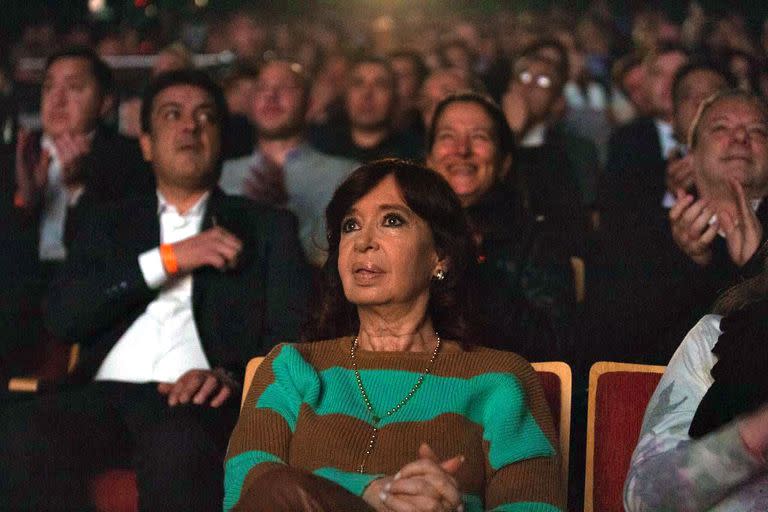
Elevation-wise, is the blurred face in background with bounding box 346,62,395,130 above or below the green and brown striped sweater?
above

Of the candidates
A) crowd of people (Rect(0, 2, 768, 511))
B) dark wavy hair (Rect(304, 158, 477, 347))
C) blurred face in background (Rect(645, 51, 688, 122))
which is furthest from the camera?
blurred face in background (Rect(645, 51, 688, 122))

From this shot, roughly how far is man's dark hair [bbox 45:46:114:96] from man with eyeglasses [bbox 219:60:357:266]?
0.58 meters

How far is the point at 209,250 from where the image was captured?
3.50 metres

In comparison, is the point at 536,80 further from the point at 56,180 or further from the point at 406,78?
the point at 56,180

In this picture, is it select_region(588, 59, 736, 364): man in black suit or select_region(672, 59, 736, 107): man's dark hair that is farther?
select_region(672, 59, 736, 107): man's dark hair

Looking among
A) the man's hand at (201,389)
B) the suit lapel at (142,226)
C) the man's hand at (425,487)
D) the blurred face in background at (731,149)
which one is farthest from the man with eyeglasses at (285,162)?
the man's hand at (425,487)

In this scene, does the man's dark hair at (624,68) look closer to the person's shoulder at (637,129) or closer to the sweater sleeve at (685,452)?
the person's shoulder at (637,129)

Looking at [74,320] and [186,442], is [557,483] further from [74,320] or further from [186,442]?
[74,320]

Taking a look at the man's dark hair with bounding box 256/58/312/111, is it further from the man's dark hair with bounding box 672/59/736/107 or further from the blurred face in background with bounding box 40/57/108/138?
the man's dark hair with bounding box 672/59/736/107

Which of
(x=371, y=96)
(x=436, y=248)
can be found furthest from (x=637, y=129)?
(x=436, y=248)

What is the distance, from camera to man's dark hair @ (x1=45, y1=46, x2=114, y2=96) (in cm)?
510

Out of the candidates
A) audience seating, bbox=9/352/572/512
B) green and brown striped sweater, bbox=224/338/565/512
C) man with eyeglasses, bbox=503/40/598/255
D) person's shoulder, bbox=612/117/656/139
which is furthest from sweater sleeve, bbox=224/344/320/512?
person's shoulder, bbox=612/117/656/139

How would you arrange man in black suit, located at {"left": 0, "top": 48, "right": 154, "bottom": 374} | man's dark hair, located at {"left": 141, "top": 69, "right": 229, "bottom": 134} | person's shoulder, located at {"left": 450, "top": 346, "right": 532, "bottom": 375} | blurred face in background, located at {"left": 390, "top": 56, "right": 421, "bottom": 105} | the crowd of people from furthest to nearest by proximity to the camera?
→ blurred face in background, located at {"left": 390, "top": 56, "right": 421, "bottom": 105} < man in black suit, located at {"left": 0, "top": 48, "right": 154, "bottom": 374} < man's dark hair, located at {"left": 141, "top": 69, "right": 229, "bottom": 134} < person's shoulder, located at {"left": 450, "top": 346, "right": 532, "bottom": 375} < the crowd of people

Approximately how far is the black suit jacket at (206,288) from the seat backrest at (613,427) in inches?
42.7
